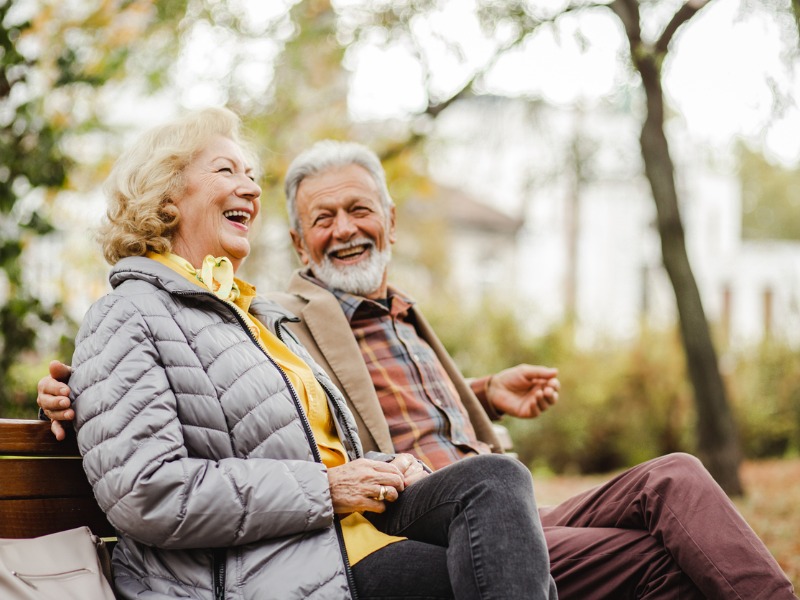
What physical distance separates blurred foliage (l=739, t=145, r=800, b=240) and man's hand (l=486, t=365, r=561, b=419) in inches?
1716

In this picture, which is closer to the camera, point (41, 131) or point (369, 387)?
point (369, 387)

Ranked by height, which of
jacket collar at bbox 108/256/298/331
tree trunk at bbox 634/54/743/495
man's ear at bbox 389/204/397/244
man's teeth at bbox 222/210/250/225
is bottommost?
tree trunk at bbox 634/54/743/495

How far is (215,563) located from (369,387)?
41.9 inches

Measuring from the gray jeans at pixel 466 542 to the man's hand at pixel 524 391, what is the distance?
134cm

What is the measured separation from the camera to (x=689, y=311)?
25.3 feet

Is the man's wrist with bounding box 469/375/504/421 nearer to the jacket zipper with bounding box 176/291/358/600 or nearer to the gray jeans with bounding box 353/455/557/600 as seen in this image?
the jacket zipper with bounding box 176/291/358/600

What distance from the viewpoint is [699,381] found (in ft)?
26.1

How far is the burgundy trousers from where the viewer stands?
7.72ft

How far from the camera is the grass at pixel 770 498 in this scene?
19.1 feet

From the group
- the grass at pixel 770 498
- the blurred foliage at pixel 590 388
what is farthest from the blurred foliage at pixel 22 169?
the blurred foliage at pixel 590 388

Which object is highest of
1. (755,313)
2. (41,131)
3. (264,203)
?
(41,131)

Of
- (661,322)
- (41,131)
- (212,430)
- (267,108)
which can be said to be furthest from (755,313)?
(212,430)

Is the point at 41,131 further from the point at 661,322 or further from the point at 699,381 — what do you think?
the point at 661,322

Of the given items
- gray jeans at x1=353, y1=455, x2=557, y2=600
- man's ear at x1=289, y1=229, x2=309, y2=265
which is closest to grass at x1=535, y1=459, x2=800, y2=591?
man's ear at x1=289, y1=229, x2=309, y2=265
